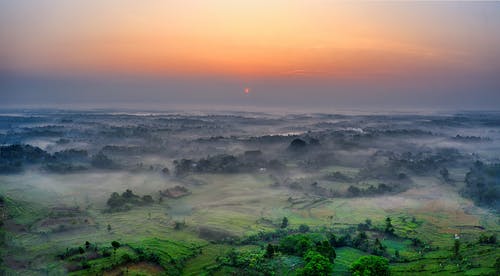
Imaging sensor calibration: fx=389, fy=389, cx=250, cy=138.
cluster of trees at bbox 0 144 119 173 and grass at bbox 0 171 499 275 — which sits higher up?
cluster of trees at bbox 0 144 119 173

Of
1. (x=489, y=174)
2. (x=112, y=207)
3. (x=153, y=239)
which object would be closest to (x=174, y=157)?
(x=112, y=207)

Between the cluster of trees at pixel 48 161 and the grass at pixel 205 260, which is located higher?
the cluster of trees at pixel 48 161

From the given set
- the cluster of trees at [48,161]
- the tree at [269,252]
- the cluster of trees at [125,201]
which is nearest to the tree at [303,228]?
the tree at [269,252]

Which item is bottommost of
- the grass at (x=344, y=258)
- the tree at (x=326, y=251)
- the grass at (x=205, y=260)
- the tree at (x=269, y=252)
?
the grass at (x=205, y=260)

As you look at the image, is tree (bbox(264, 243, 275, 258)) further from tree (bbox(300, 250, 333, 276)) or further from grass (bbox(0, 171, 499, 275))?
grass (bbox(0, 171, 499, 275))

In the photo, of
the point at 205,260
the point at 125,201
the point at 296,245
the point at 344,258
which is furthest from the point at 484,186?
the point at 125,201

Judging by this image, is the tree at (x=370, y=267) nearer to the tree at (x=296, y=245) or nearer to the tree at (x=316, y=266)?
the tree at (x=316, y=266)

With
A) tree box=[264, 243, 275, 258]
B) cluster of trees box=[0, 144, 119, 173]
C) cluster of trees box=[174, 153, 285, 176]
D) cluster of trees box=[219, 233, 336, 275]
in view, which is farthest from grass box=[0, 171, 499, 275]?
cluster of trees box=[174, 153, 285, 176]
